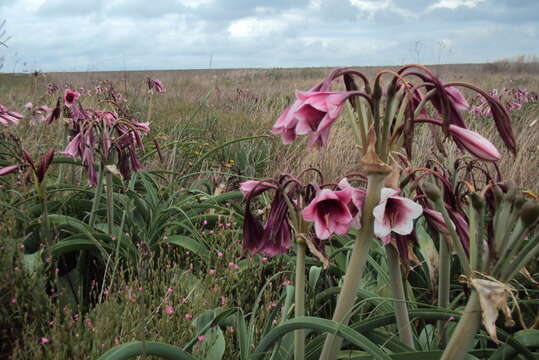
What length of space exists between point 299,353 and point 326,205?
0.48 metres

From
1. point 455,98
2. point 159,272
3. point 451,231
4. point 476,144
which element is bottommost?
point 159,272

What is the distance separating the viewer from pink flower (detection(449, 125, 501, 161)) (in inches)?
39.8

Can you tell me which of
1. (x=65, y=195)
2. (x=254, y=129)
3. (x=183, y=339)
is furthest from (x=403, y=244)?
(x=254, y=129)

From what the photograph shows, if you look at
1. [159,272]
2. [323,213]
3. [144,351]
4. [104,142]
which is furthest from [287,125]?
[159,272]

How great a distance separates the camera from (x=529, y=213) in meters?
0.89

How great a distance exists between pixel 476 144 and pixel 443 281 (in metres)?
0.67

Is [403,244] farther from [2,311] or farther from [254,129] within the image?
[254,129]

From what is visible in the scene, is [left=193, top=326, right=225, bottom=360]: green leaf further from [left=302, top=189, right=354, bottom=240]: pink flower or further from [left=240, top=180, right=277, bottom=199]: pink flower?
[left=302, top=189, right=354, bottom=240]: pink flower

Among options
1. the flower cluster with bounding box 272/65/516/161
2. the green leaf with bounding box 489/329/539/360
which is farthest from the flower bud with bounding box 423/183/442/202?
the green leaf with bounding box 489/329/539/360

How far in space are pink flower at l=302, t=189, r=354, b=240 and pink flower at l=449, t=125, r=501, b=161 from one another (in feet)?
0.91

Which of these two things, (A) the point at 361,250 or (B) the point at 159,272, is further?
(B) the point at 159,272

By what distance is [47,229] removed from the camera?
226 cm

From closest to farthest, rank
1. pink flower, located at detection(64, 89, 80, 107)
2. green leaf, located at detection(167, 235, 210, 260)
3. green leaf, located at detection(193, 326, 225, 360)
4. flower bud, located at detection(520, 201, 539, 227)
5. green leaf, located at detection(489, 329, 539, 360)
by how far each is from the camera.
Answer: flower bud, located at detection(520, 201, 539, 227), green leaf, located at detection(489, 329, 539, 360), green leaf, located at detection(193, 326, 225, 360), green leaf, located at detection(167, 235, 210, 260), pink flower, located at detection(64, 89, 80, 107)

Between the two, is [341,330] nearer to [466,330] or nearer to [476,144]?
[466,330]
